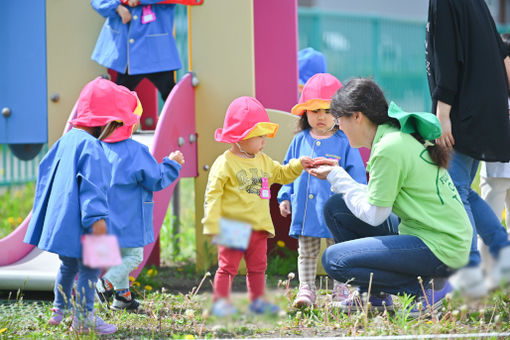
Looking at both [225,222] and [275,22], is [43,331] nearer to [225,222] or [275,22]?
[225,222]

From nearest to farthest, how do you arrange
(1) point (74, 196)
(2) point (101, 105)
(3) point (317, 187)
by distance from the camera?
1. (1) point (74, 196)
2. (2) point (101, 105)
3. (3) point (317, 187)

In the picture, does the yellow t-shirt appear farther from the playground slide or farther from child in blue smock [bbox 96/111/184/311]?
the playground slide

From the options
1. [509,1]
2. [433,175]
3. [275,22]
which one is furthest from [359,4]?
[433,175]

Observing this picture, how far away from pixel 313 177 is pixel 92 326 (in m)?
1.57

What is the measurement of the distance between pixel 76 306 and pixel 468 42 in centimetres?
214

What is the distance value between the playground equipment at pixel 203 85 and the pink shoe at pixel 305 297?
3.14 ft

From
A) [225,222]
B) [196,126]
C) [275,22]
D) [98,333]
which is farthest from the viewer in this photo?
[275,22]

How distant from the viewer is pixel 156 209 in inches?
156

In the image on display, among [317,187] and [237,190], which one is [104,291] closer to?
[237,190]

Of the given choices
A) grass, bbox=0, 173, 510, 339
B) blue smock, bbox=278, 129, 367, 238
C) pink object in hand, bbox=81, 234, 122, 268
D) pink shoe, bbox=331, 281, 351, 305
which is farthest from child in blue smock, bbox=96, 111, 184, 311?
pink shoe, bbox=331, 281, 351, 305

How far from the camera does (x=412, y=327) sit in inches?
110

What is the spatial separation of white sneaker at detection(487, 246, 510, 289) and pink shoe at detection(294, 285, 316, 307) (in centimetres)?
155

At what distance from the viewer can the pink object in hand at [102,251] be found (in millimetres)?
2207

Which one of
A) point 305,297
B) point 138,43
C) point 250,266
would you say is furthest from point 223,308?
point 138,43
